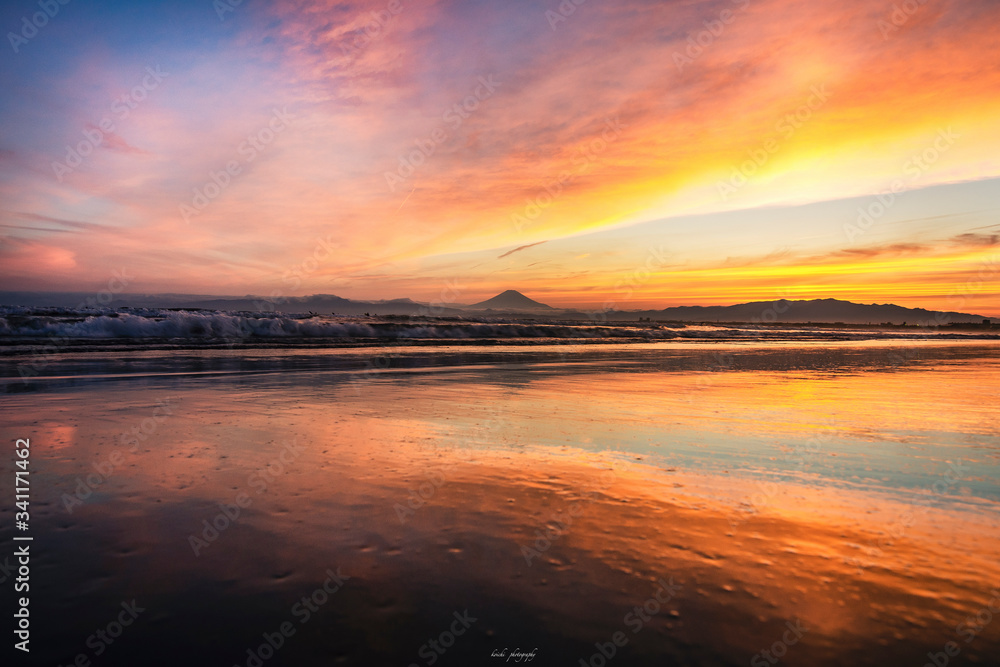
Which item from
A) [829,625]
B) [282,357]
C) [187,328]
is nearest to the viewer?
[829,625]

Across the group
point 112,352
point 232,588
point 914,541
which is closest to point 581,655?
point 232,588

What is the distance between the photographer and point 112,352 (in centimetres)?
1678

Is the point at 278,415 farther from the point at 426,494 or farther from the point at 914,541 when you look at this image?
the point at 914,541

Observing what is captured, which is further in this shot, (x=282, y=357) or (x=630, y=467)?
(x=282, y=357)

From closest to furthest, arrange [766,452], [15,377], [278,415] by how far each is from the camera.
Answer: [766,452], [278,415], [15,377]

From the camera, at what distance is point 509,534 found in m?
3.34

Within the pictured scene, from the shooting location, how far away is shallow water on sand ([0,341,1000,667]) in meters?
2.29

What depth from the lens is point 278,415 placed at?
23.4 feet

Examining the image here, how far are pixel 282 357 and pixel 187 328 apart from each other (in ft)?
39.2

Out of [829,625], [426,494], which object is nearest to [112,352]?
[426,494]

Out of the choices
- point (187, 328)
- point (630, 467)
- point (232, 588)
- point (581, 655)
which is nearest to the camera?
point (581, 655)

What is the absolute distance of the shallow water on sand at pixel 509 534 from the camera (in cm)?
229

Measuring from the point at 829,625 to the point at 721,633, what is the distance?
1.69 feet

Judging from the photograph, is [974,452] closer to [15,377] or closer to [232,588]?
[232,588]
